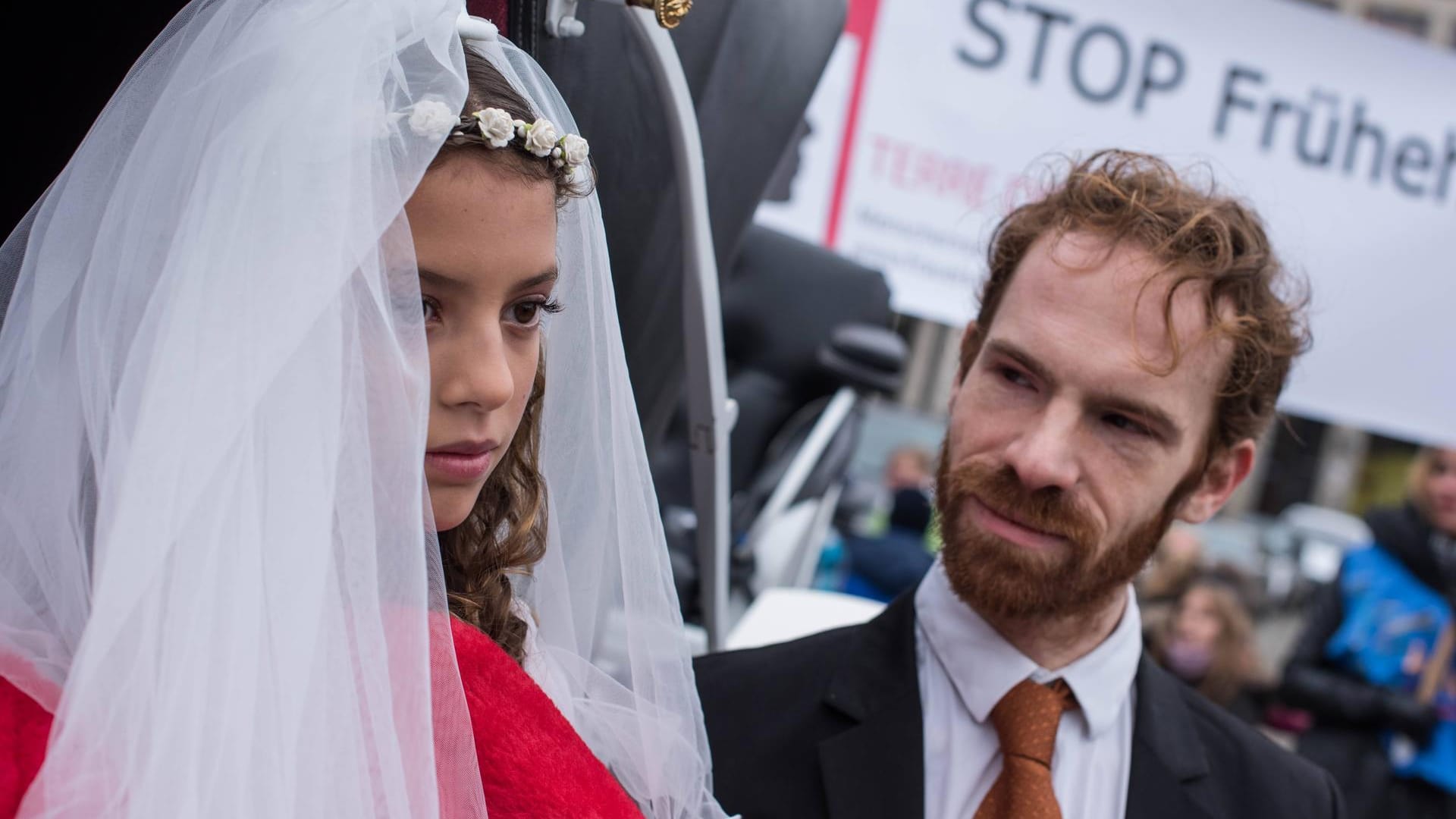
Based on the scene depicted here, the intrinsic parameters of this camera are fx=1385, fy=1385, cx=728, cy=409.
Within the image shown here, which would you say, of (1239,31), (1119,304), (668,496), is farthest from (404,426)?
(1239,31)

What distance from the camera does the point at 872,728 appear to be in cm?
198

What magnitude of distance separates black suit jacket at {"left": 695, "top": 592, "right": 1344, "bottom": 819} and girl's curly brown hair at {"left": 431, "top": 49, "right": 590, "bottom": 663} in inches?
27.1

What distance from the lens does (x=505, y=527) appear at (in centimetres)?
142

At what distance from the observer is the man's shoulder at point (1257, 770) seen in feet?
6.86

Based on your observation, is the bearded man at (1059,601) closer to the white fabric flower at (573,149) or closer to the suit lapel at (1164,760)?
the suit lapel at (1164,760)

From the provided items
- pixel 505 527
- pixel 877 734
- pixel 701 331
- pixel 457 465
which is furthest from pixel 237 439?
pixel 877 734

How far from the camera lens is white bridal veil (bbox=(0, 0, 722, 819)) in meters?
0.93

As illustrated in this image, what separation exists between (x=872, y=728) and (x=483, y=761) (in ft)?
3.15

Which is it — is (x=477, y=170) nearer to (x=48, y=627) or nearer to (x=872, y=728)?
(x=48, y=627)

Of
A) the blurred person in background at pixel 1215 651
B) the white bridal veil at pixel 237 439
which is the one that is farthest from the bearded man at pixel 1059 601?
the blurred person in background at pixel 1215 651

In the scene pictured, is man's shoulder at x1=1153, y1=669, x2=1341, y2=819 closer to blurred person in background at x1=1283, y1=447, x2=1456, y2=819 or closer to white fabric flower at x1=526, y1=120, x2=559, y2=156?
white fabric flower at x1=526, y1=120, x2=559, y2=156

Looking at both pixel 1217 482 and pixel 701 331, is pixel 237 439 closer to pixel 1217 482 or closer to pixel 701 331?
pixel 701 331

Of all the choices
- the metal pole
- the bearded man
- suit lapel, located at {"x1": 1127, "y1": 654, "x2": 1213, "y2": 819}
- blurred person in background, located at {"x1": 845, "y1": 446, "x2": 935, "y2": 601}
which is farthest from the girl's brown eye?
blurred person in background, located at {"x1": 845, "y1": 446, "x2": 935, "y2": 601}

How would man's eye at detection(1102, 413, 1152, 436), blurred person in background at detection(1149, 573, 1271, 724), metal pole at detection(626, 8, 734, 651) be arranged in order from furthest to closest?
blurred person in background at detection(1149, 573, 1271, 724)
man's eye at detection(1102, 413, 1152, 436)
metal pole at detection(626, 8, 734, 651)
